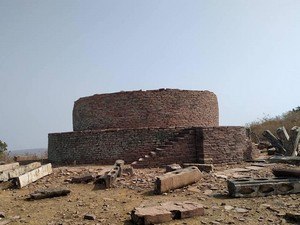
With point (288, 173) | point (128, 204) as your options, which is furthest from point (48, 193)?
point (288, 173)

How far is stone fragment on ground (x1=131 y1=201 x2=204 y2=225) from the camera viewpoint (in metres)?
4.37

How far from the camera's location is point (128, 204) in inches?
223

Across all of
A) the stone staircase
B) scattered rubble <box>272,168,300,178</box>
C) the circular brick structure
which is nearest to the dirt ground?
scattered rubble <box>272,168,300,178</box>

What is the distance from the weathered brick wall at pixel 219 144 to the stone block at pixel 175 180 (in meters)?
3.17

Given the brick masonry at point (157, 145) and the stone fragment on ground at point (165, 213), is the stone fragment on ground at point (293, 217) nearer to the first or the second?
the stone fragment on ground at point (165, 213)

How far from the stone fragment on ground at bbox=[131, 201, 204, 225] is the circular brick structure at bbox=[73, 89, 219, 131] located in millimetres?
8105

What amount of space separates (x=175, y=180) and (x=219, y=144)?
14.4ft

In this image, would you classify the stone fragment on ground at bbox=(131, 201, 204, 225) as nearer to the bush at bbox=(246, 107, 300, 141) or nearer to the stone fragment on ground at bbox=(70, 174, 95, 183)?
the stone fragment on ground at bbox=(70, 174, 95, 183)

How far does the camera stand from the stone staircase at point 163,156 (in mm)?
10086

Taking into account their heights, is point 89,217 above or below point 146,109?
below

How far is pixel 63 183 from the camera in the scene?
26.4 ft

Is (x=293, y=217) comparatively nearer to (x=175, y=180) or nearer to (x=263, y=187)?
(x=263, y=187)

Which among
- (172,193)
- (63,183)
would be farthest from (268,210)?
(63,183)

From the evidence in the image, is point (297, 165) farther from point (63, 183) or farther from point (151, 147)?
point (63, 183)
